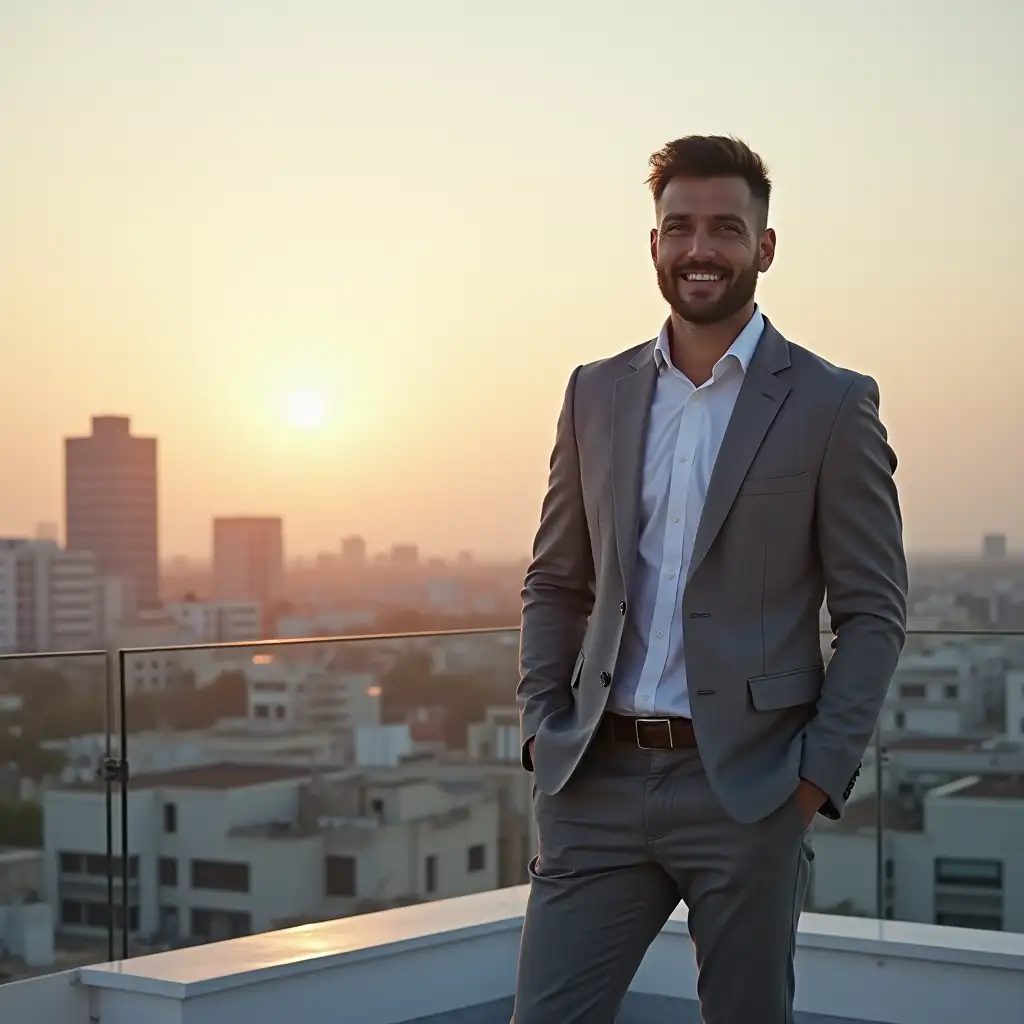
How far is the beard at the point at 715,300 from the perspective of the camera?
224cm

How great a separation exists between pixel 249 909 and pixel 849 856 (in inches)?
75.6

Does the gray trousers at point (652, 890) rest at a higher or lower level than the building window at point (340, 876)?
higher

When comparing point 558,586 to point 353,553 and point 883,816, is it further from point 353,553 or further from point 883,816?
point 353,553

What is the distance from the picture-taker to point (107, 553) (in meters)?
42.2

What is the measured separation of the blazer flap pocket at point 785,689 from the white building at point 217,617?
115 ft

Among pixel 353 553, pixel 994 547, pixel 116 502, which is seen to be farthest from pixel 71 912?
pixel 116 502

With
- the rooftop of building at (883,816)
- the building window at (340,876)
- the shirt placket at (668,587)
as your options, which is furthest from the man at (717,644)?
the rooftop of building at (883,816)

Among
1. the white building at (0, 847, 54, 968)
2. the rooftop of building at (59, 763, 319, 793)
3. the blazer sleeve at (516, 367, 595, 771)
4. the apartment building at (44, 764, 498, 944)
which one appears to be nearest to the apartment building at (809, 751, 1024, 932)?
the apartment building at (44, 764, 498, 944)

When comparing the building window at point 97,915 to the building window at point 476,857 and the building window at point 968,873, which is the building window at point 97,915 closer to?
the building window at point 476,857

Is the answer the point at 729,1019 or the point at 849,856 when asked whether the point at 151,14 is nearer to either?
the point at 849,856

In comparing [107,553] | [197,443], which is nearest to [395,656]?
[197,443]

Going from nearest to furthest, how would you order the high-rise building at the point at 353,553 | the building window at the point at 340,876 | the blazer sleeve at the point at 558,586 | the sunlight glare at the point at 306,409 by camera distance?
the blazer sleeve at the point at 558,586, the building window at the point at 340,876, the sunlight glare at the point at 306,409, the high-rise building at the point at 353,553

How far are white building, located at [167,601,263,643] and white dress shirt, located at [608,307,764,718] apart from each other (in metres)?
34.9

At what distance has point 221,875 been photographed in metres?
4.70
